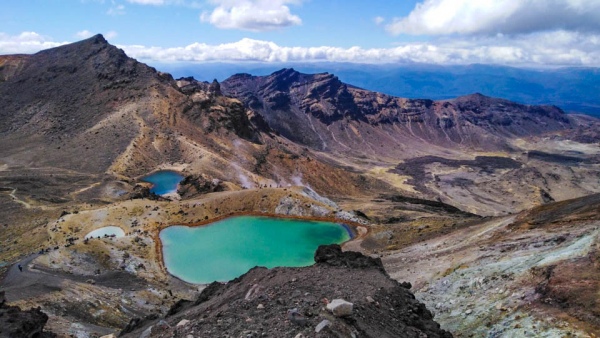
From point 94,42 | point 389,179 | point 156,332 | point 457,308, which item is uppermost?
point 94,42

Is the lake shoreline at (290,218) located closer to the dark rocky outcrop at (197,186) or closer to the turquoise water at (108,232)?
the turquoise water at (108,232)

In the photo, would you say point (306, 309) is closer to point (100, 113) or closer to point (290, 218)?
point (290, 218)

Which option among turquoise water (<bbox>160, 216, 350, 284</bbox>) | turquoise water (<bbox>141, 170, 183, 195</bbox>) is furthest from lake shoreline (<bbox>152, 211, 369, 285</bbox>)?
turquoise water (<bbox>141, 170, 183, 195</bbox>)

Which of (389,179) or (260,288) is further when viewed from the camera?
(389,179)

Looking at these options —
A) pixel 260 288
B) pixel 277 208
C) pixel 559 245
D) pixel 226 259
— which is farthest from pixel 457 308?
pixel 277 208

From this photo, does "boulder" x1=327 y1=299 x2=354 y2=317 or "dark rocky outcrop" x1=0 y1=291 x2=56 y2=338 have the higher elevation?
"boulder" x1=327 y1=299 x2=354 y2=317

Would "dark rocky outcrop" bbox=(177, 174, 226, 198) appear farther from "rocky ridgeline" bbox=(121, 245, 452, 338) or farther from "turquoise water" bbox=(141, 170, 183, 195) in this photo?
"rocky ridgeline" bbox=(121, 245, 452, 338)

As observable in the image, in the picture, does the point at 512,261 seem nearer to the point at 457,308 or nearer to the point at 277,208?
the point at 457,308
